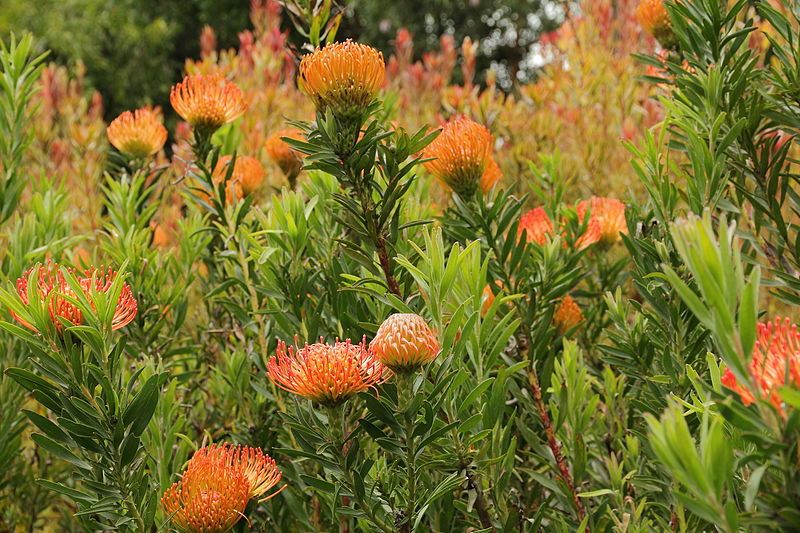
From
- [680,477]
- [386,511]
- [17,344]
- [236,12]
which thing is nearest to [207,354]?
[17,344]

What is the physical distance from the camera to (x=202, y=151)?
1362 mm

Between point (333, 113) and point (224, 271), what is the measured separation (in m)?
0.74

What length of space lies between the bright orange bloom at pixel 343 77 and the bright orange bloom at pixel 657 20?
682 mm

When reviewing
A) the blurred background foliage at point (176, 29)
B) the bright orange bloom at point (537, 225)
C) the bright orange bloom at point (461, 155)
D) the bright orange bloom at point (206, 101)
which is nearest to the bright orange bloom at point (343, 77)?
the bright orange bloom at point (461, 155)

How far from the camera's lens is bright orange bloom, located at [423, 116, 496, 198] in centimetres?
113

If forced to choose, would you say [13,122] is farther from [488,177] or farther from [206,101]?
[488,177]

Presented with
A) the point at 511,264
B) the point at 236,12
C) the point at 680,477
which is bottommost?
the point at 236,12

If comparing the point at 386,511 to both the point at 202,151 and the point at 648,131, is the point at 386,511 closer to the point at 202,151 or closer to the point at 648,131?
the point at 648,131

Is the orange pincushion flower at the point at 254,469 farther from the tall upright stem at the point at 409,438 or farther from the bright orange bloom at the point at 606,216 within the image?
the bright orange bloom at the point at 606,216

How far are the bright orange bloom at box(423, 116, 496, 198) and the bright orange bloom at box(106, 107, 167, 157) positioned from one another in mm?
750

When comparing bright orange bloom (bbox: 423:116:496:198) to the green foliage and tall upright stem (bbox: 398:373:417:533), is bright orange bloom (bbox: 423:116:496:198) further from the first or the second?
the green foliage

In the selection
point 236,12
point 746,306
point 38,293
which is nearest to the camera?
point 746,306

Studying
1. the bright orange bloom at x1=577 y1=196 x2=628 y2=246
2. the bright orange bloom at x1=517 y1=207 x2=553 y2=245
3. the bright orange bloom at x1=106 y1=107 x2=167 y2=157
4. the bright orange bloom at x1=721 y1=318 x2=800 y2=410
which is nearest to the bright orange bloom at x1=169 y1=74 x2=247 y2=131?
the bright orange bloom at x1=106 y1=107 x2=167 y2=157

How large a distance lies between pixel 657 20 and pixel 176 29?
38.7 ft
